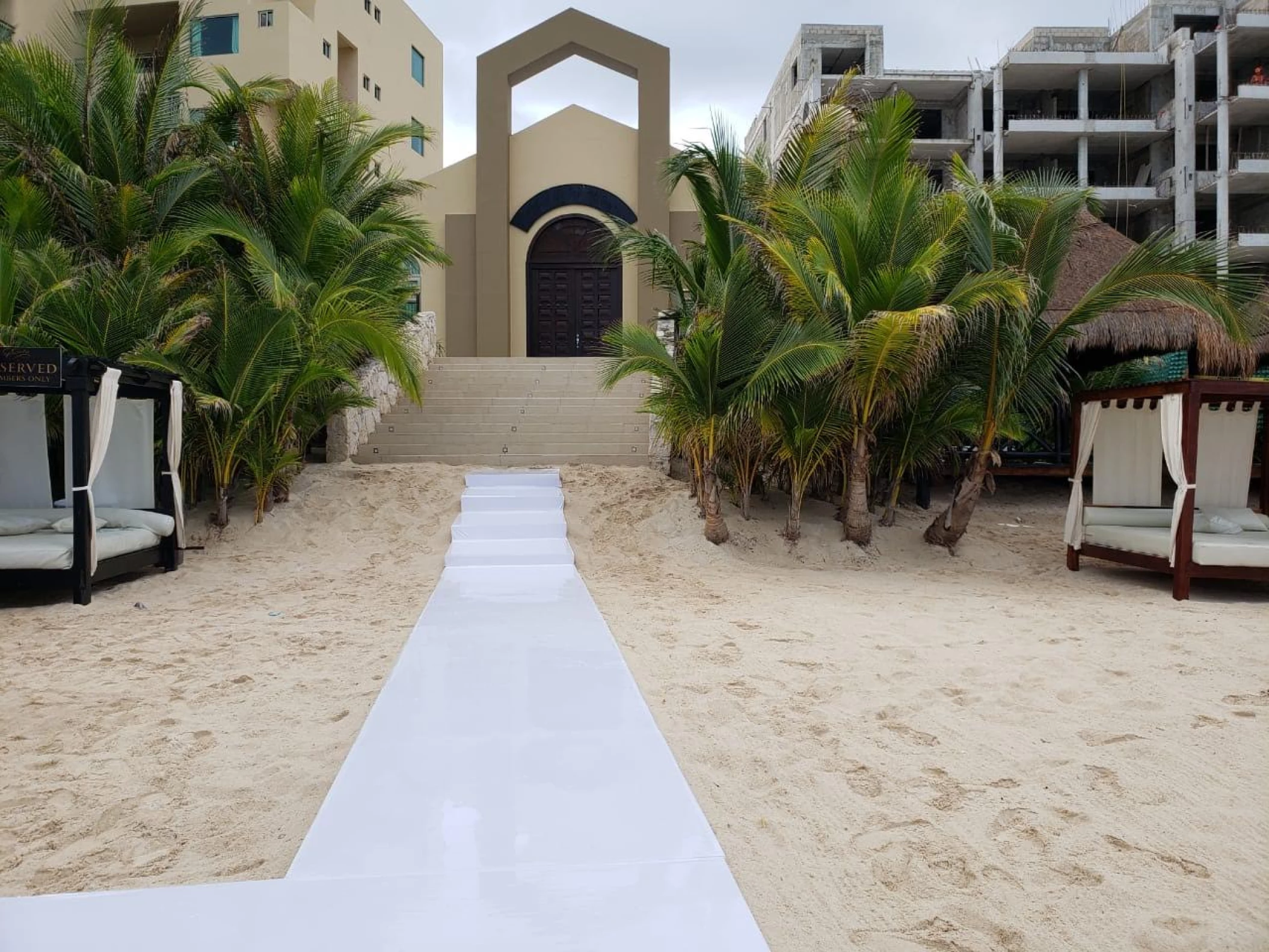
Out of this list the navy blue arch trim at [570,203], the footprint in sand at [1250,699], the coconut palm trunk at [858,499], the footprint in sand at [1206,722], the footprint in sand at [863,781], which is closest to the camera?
the footprint in sand at [863,781]

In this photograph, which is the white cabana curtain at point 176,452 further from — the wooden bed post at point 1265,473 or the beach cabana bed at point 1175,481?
the wooden bed post at point 1265,473

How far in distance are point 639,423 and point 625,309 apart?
5761 millimetres

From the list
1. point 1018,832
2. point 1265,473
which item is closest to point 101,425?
point 1018,832

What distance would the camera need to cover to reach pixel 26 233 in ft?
28.7

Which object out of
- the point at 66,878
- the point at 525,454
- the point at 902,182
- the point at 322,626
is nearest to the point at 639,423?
the point at 525,454

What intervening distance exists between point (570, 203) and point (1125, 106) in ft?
65.8

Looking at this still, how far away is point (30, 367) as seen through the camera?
243 inches

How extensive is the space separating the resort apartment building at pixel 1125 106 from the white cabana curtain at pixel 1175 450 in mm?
17681

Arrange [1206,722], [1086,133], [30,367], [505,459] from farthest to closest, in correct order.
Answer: [1086,133], [505,459], [30,367], [1206,722]

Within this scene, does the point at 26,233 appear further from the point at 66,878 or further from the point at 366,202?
the point at 66,878

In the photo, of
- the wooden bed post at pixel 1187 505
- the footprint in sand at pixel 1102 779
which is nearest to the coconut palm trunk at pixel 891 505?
the wooden bed post at pixel 1187 505

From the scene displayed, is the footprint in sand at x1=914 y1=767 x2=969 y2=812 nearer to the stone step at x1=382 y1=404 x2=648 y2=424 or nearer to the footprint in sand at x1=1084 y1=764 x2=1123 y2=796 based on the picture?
the footprint in sand at x1=1084 y1=764 x2=1123 y2=796

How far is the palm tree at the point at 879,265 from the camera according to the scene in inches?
288

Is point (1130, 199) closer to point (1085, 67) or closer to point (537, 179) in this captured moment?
point (1085, 67)
